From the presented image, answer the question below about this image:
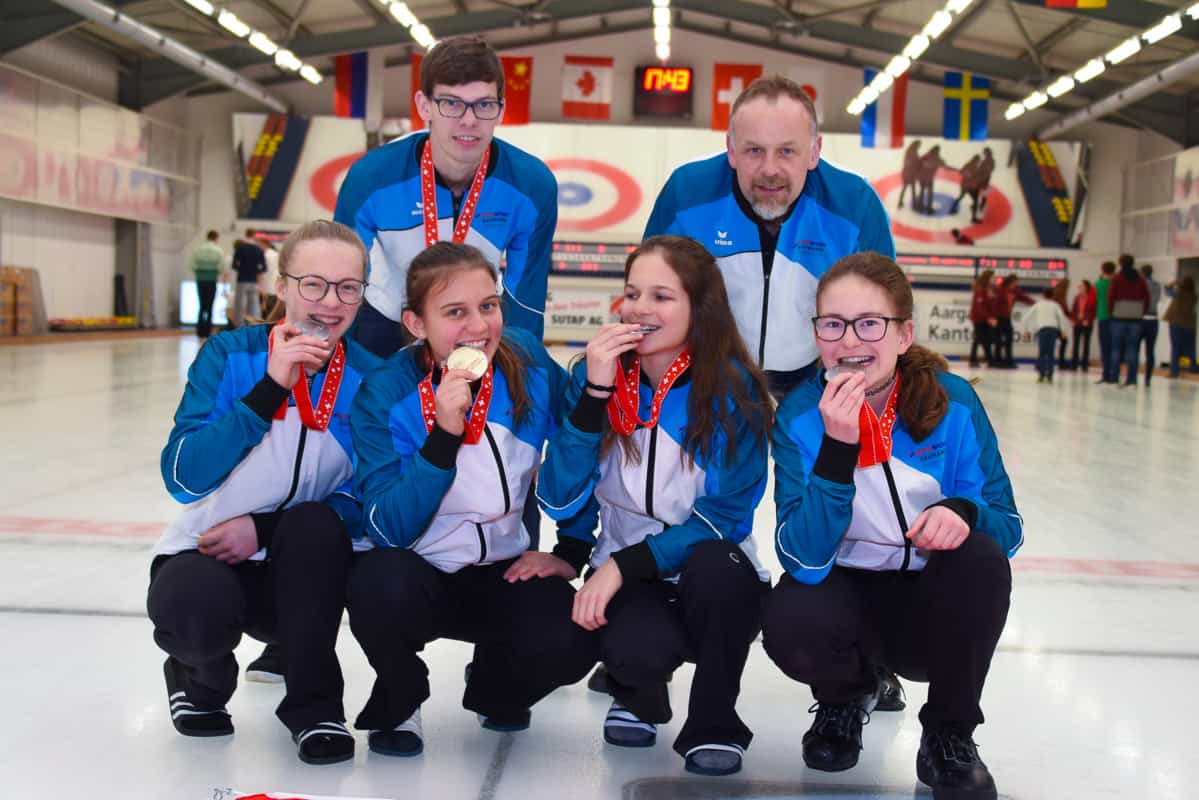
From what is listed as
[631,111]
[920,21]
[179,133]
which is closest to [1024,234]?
[920,21]

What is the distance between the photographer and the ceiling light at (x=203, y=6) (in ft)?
48.7

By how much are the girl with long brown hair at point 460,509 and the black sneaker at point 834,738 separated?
430 mm

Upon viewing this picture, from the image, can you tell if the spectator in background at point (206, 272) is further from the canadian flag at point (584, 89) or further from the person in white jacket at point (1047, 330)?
the person in white jacket at point (1047, 330)

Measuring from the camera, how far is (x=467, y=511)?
2.18 m

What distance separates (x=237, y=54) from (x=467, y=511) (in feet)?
65.3

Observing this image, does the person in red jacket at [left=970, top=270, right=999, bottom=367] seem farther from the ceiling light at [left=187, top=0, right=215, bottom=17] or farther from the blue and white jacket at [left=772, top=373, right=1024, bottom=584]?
the blue and white jacket at [left=772, top=373, right=1024, bottom=584]

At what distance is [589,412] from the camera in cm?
210

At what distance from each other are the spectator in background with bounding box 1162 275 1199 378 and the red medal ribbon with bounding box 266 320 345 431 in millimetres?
14351

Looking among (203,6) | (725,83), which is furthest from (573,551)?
(725,83)

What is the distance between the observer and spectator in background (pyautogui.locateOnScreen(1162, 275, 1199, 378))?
567 inches

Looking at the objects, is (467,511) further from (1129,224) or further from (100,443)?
(1129,224)

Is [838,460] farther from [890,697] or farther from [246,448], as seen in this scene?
[246,448]

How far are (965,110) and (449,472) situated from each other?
57.0 feet

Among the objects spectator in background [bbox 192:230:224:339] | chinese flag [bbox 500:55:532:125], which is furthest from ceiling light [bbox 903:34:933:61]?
spectator in background [bbox 192:230:224:339]
